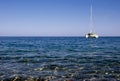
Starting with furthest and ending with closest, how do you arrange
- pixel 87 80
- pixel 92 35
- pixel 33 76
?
pixel 92 35
pixel 33 76
pixel 87 80

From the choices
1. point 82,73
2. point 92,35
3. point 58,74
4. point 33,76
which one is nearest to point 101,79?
point 82,73

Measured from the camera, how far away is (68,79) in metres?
16.2

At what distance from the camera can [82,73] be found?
18484 millimetres

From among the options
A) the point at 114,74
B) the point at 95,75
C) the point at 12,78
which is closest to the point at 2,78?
the point at 12,78

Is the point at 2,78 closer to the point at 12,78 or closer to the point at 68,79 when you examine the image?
the point at 12,78

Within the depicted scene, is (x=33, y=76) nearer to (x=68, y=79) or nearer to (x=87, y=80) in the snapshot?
(x=68, y=79)

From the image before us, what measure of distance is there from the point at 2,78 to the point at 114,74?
9351 millimetres

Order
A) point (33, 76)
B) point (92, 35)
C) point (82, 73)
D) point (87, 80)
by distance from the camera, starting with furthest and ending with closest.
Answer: point (92, 35), point (82, 73), point (33, 76), point (87, 80)

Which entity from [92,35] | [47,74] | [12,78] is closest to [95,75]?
[47,74]

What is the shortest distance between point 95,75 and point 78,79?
7.07ft

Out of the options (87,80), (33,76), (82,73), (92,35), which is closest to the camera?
(87,80)

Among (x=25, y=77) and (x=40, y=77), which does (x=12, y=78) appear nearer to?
(x=25, y=77)

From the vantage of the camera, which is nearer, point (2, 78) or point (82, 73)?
point (2, 78)

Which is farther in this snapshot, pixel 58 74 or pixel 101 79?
pixel 58 74
